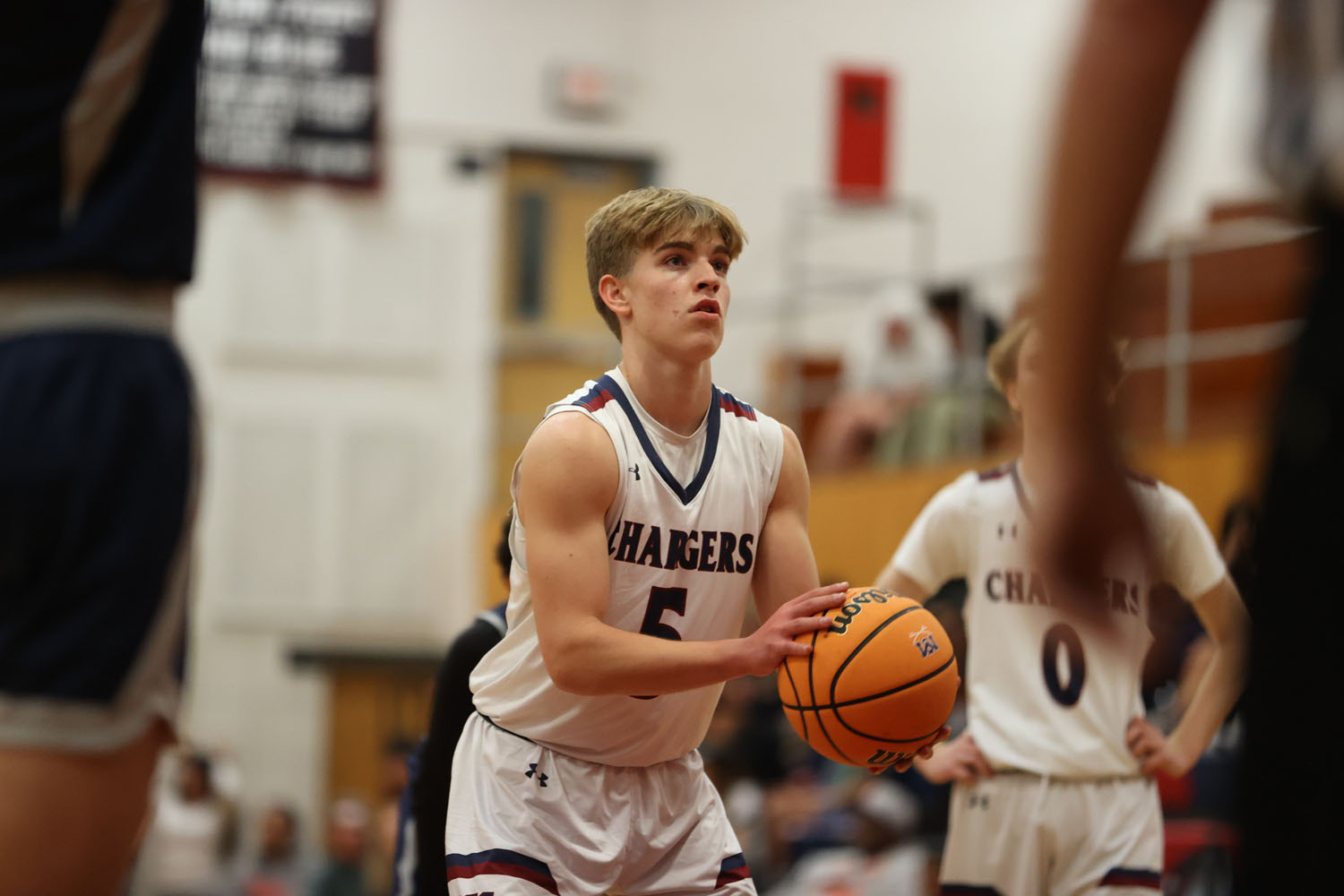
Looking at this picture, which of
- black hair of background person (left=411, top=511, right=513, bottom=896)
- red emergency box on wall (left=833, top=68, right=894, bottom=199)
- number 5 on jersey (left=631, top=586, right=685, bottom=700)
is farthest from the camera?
red emergency box on wall (left=833, top=68, right=894, bottom=199)

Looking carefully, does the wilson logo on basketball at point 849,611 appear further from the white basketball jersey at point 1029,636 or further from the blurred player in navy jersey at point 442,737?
the blurred player in navy jersey at point 442,737

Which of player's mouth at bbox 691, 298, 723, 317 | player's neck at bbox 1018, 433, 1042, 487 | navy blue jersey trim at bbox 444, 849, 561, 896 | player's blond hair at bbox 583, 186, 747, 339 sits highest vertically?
player's blond hair at bbox 583, 186, 747, 339

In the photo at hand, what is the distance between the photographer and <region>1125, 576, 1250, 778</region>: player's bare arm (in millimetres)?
4789

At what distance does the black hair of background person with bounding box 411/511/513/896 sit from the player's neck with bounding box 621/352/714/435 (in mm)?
711

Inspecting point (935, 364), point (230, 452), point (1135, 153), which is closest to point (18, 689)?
point (1135, 153)

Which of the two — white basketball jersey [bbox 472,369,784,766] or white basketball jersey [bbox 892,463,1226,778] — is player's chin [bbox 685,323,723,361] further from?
white basketball jersey [bbox 892,463,1226,778]

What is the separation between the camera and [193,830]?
50.2 feet

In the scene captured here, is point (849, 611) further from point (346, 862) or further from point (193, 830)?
point (193, 830)

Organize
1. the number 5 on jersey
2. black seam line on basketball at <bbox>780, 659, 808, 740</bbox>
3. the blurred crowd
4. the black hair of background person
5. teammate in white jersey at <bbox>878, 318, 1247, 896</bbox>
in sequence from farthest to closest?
1. the blurred crowd
2. teammate in white jersey at <bbox>878, 318, 1247, 896</bbox>
3. the black hair of background person
4. the number 5 on jersey
5. black seam line on basketball at <bbox>780, 659, 808, 740</bbox>

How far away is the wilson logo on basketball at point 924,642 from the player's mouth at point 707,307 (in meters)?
0.92

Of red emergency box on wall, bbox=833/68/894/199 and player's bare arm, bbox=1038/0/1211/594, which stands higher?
red emergency box on wall, bbox=833/68/894/199

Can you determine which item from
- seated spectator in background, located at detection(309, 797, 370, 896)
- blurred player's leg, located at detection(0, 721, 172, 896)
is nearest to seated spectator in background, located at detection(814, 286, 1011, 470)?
seated spectator in background, located at detection(309, 797, 370, 896)

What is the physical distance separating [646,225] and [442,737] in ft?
5.47

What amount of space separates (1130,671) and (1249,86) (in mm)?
3317
